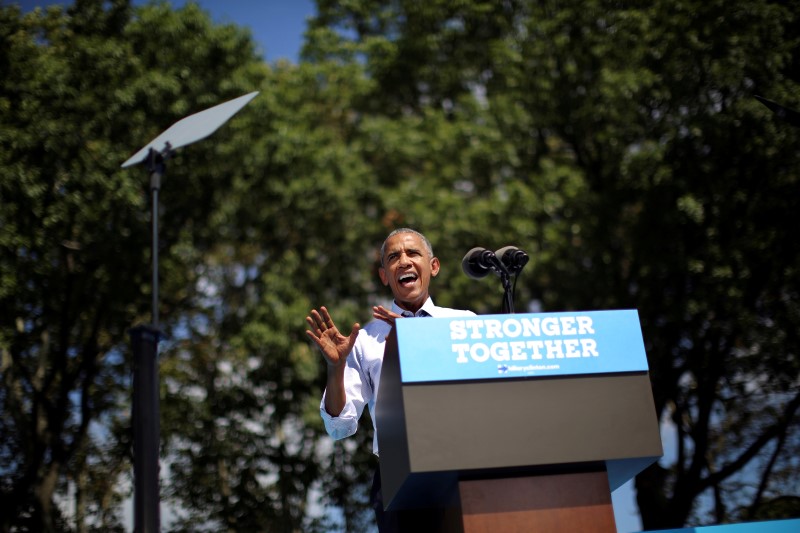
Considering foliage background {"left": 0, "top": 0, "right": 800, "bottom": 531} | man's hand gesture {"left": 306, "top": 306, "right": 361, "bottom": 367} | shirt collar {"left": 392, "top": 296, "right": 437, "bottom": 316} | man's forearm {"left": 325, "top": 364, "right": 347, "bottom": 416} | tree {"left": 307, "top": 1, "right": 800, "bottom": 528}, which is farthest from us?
foliage background {"left": 0, "top": 0, "right": 800, "bottom": 531}

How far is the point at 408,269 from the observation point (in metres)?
4.16

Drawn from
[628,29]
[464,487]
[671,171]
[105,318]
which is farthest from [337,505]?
[464,487]

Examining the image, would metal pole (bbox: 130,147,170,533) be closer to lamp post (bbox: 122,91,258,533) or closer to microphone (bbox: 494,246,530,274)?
lamp post (bbox: 122,91,258,533)

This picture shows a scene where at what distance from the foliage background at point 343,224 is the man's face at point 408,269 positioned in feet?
30.1

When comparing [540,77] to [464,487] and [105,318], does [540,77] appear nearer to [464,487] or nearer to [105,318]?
[105,318]

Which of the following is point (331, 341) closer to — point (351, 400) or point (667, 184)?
point (351, 400)

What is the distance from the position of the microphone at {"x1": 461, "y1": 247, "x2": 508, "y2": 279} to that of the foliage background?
9311mm

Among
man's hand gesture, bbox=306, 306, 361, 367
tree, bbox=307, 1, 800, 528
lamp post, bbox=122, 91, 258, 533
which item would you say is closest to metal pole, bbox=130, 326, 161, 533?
lamp post, bbox=122, 91, 258, 533

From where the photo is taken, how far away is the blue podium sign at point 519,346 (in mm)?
2756

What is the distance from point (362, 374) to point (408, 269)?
21.2 inches

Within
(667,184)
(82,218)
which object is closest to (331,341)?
(667,184)

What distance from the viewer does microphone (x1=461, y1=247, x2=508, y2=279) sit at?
3.86 m

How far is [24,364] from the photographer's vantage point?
14.6 meters

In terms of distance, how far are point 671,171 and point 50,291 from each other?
32.7 ft
